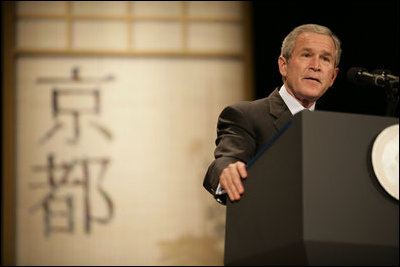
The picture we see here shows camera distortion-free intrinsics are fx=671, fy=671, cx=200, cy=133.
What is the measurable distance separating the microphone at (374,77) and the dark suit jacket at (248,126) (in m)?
0.17

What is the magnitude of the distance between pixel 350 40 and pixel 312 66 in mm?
1605

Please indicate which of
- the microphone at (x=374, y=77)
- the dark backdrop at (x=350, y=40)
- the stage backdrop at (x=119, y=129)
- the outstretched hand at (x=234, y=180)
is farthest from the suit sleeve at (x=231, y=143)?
the stage backdrop at (x=119, y=129)

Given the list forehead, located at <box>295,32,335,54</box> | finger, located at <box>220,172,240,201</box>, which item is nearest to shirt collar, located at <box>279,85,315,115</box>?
forehead, located at <box>295,32,335,54</box>

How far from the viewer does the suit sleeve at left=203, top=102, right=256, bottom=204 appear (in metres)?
1.20

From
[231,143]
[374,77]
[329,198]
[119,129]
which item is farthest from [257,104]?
[119,129]

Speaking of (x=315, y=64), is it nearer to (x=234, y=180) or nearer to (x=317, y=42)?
(x=317, y=42)

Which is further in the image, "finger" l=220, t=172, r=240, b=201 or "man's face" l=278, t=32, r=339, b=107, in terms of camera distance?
"man's face" l=278, t=32, r=339, b=107

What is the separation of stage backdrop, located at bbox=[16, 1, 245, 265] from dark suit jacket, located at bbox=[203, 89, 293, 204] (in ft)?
7.41

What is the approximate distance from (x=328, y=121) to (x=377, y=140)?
7cm

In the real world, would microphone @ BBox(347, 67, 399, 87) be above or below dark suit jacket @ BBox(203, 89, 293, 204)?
above

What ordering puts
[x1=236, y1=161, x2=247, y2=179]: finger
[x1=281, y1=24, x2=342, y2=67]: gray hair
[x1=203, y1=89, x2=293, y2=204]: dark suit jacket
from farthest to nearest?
1. [x1=281, y1=24, x2=342, y2=67]: gray hair
2. [x1=203, y1=89, x2=293, y2=204]: dark suit jacket
3. [x1=236, y1=161, x2=247, y2=179]: finger

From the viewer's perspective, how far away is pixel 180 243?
3.61 m

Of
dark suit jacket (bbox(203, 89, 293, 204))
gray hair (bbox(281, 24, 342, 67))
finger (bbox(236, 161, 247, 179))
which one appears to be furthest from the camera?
gray hair (bbox(281, 24, 342, 67))

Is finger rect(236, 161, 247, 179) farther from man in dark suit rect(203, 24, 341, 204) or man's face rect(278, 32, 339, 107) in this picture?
man's face rect(278, 32, 339, 107)
